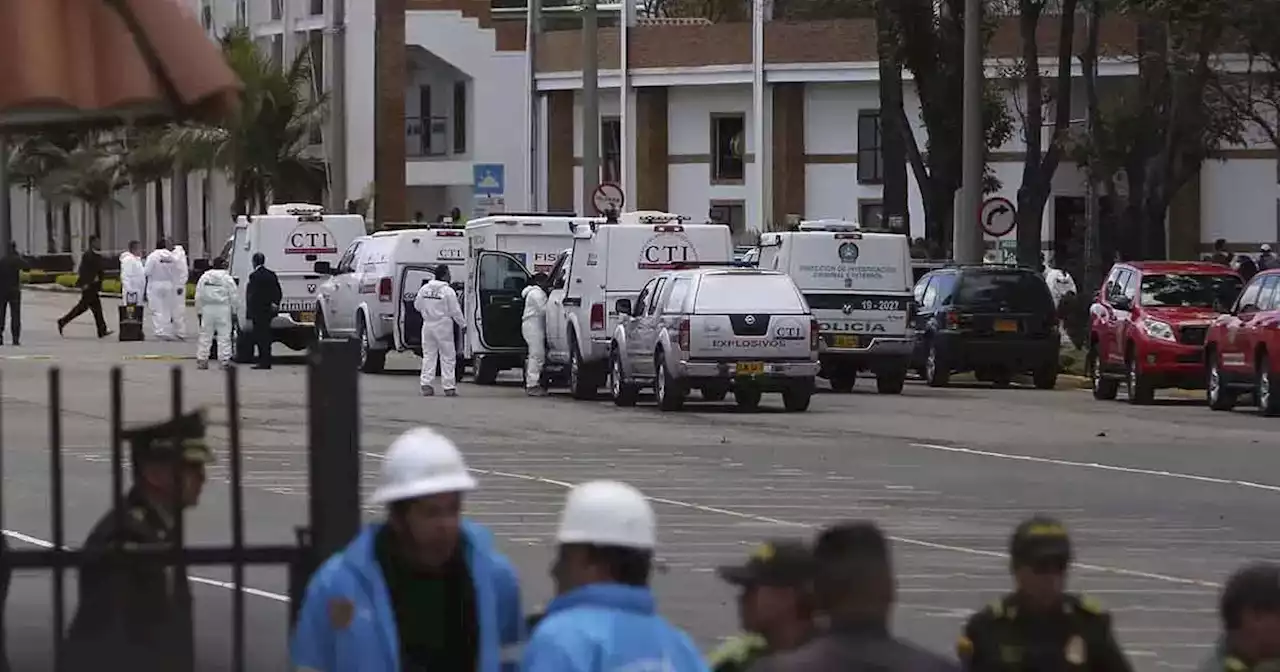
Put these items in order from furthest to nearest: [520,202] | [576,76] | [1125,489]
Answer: [520,202]
[576,76]
[1125,489]

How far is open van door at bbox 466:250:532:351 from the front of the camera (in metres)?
34.3

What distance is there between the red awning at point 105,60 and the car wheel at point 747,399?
21325 millimetres

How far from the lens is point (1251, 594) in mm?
6656

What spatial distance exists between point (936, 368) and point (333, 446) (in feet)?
94.7

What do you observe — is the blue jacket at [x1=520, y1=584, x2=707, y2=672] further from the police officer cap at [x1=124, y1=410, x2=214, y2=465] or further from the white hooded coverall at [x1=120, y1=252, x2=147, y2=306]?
the white hooded coverall at [x1=120, y1=252, x2=147, y2=306]

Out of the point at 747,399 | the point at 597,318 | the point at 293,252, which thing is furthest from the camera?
the point at 293,252

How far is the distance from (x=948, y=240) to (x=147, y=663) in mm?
41576

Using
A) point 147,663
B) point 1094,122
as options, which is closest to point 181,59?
point 147,663

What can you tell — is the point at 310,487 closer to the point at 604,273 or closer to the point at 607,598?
the point at 607,598

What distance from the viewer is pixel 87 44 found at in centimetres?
797

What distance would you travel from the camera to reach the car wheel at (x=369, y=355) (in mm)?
37088

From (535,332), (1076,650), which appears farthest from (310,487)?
(535,332)

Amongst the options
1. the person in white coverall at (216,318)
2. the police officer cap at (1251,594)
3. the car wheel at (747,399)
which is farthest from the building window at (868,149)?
the police officer cap at (1251,594)

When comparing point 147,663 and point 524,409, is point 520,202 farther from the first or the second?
point 147,663
